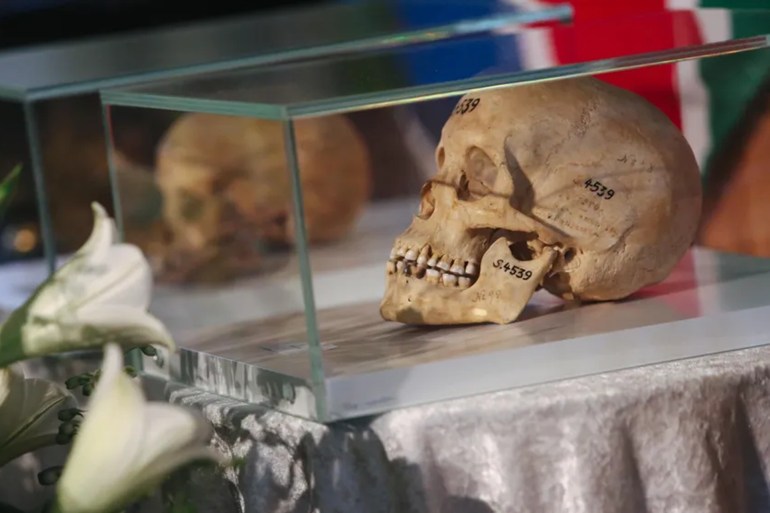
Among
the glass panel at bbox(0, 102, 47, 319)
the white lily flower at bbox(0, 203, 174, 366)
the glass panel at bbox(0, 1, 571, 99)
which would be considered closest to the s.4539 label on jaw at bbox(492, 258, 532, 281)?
the white lily flower at bbox(0, 203, 174, 366)

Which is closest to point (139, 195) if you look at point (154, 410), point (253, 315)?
point (253, 315)

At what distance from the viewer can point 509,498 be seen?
923mm

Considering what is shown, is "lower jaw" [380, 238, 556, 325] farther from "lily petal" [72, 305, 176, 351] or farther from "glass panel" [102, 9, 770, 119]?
"lily petal" [72, 305, 176, 351]

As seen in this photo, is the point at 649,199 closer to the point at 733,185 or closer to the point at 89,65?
the point at 733,185

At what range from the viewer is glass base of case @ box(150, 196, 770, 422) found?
0.92 meters

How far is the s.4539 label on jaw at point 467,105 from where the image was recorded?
1005 millimetres

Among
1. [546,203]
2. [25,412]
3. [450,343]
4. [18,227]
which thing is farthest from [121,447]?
[18,227]

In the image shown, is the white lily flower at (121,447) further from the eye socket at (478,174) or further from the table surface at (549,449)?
the eye socket at (478,174)

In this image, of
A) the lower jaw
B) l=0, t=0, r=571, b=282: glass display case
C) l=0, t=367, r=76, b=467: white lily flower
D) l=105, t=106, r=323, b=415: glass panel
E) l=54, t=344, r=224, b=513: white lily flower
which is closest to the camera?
l=54, t=344, r=224, b=513: white lily flower

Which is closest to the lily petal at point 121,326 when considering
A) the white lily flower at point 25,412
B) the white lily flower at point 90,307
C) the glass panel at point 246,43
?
the white lily flower at point 90,307

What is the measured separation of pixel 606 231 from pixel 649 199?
40 mm

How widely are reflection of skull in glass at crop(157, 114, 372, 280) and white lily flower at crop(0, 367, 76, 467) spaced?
230 mm

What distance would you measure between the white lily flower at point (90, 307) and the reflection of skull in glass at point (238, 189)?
26 cm

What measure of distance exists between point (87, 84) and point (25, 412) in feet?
1.74
